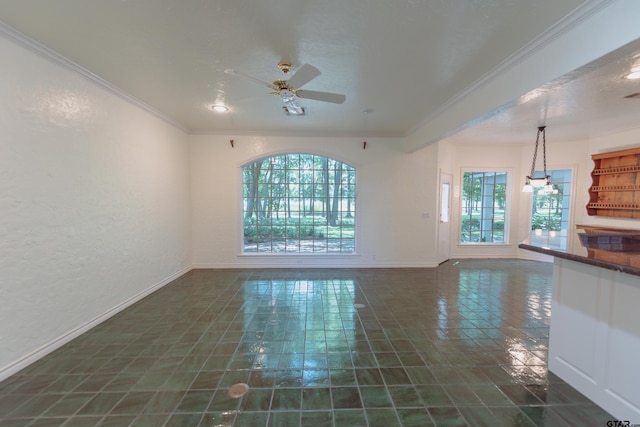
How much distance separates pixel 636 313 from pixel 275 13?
9.97 feet

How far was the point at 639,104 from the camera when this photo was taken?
3.49m

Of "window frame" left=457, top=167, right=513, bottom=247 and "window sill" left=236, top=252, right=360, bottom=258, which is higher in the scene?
"window frame" left=457, top=167, right=513, bottom=247

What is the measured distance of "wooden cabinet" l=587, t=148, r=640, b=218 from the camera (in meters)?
4.57

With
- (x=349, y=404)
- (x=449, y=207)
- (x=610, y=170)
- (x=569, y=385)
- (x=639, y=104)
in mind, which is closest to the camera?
(x=349, y=404)

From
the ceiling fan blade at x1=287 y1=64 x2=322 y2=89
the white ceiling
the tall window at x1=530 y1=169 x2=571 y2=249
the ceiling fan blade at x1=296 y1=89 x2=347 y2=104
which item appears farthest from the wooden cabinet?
the ceiling fan blade at x1=287 y1=64 x2=322 y2=89

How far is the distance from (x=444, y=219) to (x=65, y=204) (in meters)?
6.26

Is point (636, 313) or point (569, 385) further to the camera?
point (569, 385)

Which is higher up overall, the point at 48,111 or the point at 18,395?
the point at 48,111

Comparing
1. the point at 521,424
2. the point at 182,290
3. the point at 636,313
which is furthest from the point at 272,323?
the point at 636,313

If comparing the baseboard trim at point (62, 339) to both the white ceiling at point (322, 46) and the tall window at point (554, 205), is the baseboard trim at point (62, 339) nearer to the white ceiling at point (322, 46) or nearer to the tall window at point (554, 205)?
the white ceiling at point (322, 46)

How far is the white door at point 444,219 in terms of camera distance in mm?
5762

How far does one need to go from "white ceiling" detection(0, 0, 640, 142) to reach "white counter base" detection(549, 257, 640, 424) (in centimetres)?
152

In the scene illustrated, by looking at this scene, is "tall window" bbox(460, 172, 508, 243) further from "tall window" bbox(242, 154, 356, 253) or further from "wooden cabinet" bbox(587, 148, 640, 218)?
"tall window" bbox(242, 154, 356, 253)

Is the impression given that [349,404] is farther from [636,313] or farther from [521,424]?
[636,313]
